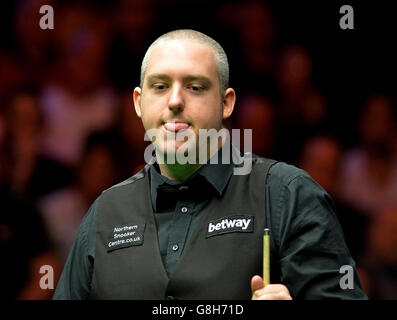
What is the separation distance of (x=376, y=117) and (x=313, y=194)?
6.39 ft

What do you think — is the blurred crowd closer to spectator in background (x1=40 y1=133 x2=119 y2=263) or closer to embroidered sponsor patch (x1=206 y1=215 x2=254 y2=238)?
spectator in background (x1=40 y1=133 x2=119 y2=263)

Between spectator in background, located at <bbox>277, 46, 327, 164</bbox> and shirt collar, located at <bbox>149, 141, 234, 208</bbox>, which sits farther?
spectator in background, located at <bbox>277, 46, 327, 164</bbox>

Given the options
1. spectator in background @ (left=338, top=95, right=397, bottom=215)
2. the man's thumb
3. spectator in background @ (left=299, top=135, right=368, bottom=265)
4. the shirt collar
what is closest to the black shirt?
the shirt collar

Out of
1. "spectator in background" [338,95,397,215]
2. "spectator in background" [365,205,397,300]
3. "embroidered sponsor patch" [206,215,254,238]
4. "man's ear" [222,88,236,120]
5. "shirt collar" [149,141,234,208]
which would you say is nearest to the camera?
"embroidered sponsor patch" [206,215,254,238]

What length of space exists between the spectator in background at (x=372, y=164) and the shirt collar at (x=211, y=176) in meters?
1.48

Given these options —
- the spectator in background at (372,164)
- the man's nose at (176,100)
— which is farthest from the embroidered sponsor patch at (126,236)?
the spectator in background at (372,164)

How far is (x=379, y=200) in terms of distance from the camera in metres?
3.54

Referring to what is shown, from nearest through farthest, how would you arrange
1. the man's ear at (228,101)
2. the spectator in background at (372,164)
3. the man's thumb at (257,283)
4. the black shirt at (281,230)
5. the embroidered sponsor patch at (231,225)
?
the man's thumb at (257,283)
the black shirt at (281,230)
the embroidered sponsor patch at (231,225)
the man's ear at (228,101)
the spectator in background at (372,164)

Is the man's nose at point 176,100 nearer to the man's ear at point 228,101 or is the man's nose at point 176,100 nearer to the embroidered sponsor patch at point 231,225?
the man's ear at point 228,101

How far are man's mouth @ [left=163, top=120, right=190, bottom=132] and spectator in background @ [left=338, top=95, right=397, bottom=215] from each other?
1.66m

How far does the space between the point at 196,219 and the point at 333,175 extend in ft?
5.28

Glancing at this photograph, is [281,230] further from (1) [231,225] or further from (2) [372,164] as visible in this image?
(2) [372,164]

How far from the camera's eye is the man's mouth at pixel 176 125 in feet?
6.59

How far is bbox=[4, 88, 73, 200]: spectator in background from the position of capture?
345 cm
